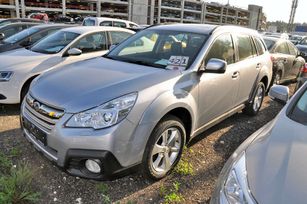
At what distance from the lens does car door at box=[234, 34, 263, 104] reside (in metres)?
4.37

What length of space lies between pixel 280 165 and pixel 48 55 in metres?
4.72

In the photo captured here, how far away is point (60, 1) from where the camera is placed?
52875 millimetres

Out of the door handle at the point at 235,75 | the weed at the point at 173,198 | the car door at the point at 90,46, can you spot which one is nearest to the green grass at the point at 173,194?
the weed at the point at 173,198

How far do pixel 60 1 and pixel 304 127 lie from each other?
2239 inches

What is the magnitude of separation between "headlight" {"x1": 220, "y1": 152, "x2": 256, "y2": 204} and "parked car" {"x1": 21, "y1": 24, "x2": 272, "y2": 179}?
3.31 ft

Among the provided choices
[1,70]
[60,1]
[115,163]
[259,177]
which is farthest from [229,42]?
[60,1]

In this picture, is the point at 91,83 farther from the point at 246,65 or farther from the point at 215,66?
the point at 246,65

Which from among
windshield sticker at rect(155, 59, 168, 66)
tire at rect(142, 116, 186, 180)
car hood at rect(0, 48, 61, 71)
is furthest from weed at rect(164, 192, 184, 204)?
car hood at rect(0, 48, 61, 71)

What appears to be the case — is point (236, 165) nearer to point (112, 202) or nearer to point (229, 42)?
point (112, 202)

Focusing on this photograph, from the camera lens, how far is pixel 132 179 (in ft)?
10.3

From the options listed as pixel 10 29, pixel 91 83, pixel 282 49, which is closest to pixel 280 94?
pixel 91 83

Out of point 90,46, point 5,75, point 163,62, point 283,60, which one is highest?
point 163,62

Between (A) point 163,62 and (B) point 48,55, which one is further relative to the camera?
(B) point 48,55

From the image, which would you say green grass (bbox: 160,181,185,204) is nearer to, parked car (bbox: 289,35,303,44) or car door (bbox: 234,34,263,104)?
car door (bbox: 234,34,263,104)
